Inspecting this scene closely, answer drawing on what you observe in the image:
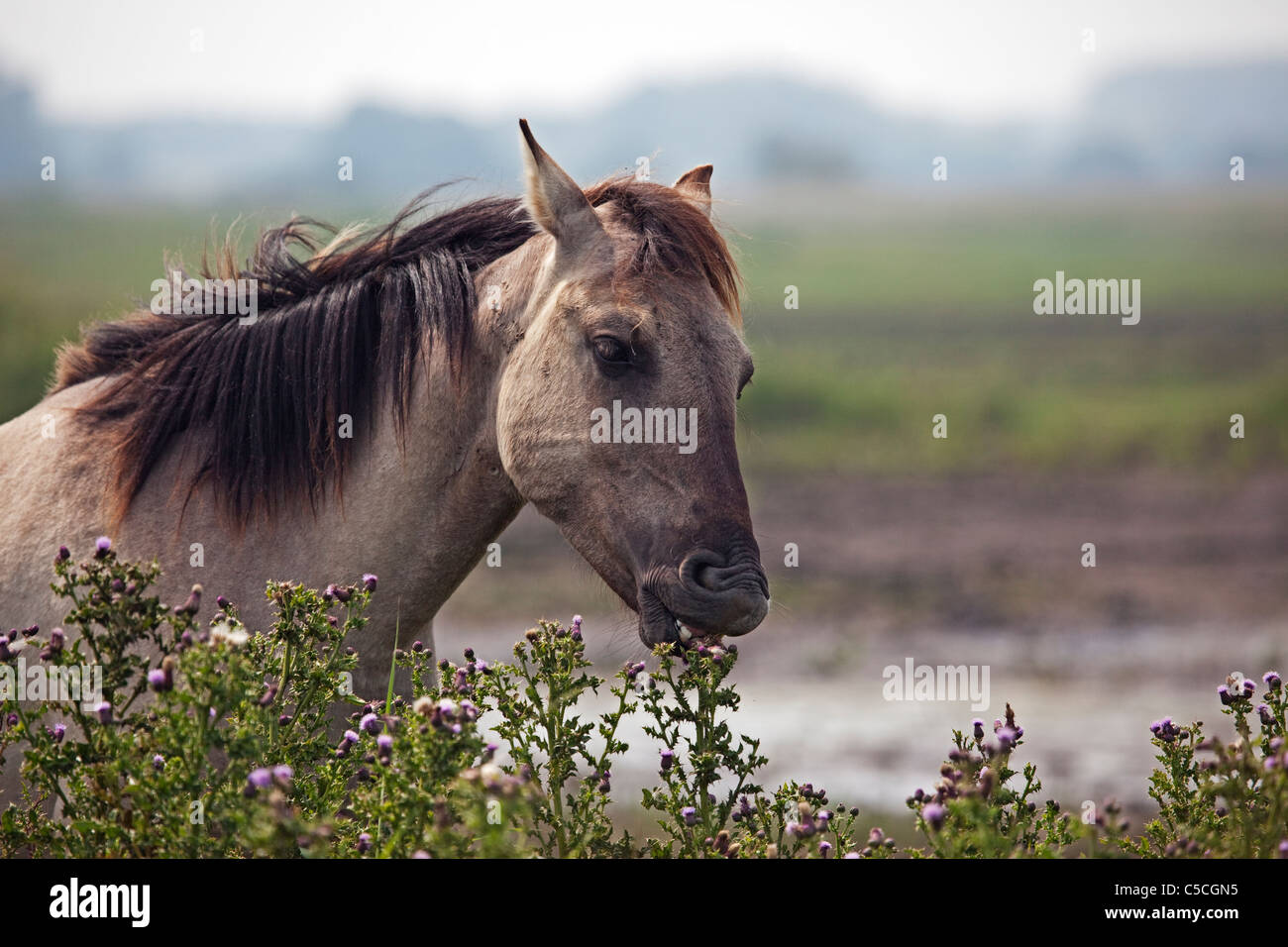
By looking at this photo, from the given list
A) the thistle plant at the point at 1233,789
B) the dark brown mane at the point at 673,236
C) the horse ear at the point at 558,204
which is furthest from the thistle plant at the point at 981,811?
the horse ear at the point at 558,204

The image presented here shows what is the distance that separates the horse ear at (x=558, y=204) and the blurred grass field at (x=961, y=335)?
2.27 ft

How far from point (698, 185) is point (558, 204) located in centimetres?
85

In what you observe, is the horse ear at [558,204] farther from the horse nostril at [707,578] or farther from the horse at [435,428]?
the horse nostril at [707,578]

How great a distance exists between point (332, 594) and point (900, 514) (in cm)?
1637

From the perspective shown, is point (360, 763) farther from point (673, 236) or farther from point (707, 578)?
point (673, 236)

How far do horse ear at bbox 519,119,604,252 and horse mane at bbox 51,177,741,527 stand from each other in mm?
147

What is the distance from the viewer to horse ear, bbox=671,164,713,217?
169 inches

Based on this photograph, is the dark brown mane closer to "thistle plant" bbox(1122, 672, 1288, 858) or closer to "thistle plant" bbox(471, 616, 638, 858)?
"thistle plant" bbox(471, 616, 638, 858)

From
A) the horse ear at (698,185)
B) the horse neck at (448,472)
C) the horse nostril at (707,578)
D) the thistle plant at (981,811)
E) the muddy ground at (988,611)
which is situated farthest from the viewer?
the muddy ground at (988,611)

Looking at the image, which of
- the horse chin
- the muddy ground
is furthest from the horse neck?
the muddy ground

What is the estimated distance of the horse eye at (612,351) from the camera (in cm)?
365
